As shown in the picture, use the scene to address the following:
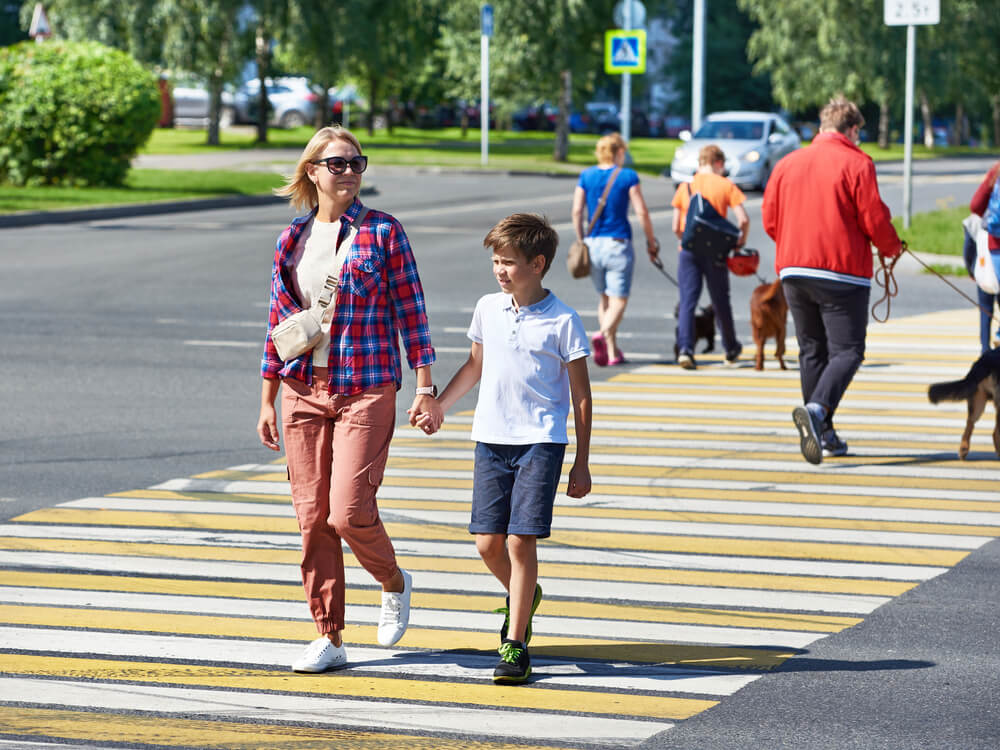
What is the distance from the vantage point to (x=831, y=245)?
9.48 m

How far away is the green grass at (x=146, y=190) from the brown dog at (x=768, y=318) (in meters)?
16.2

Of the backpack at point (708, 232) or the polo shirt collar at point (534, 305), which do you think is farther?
the backpack at point (708, 232)

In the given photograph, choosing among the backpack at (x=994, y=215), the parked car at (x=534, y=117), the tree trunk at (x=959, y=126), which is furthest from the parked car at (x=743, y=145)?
the parked car at (x=534, y=117)

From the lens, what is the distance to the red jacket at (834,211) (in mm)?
9438

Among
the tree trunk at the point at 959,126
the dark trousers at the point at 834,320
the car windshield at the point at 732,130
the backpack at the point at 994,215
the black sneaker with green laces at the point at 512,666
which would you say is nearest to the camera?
the black sneaker with green laces at the point at 512,666

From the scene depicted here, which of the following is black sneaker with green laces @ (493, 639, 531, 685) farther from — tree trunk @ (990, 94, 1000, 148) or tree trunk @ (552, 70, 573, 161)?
tree trunk @ (990, 94, 1000, 148)

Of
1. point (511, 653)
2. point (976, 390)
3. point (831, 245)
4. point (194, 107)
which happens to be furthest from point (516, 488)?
point (194, 107)

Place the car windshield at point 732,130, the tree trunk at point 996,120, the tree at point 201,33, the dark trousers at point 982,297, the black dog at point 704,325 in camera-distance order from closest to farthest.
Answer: the dark trousers at point 982,297
the black dog at point 704,325
the car windshield at point 732,130
the tree at point 201,33
the tree trunk at point 996,120

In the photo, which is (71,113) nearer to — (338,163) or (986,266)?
(986,266)

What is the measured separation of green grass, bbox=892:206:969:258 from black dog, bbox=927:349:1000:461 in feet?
34.6

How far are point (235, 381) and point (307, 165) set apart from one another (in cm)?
670

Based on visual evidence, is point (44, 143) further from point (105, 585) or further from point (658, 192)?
point (105, 585)

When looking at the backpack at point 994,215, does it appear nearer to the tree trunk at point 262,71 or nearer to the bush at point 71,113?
the bush at point 71,113

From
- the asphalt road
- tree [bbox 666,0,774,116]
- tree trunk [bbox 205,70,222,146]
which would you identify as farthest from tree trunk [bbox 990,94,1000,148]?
the asphalt road
